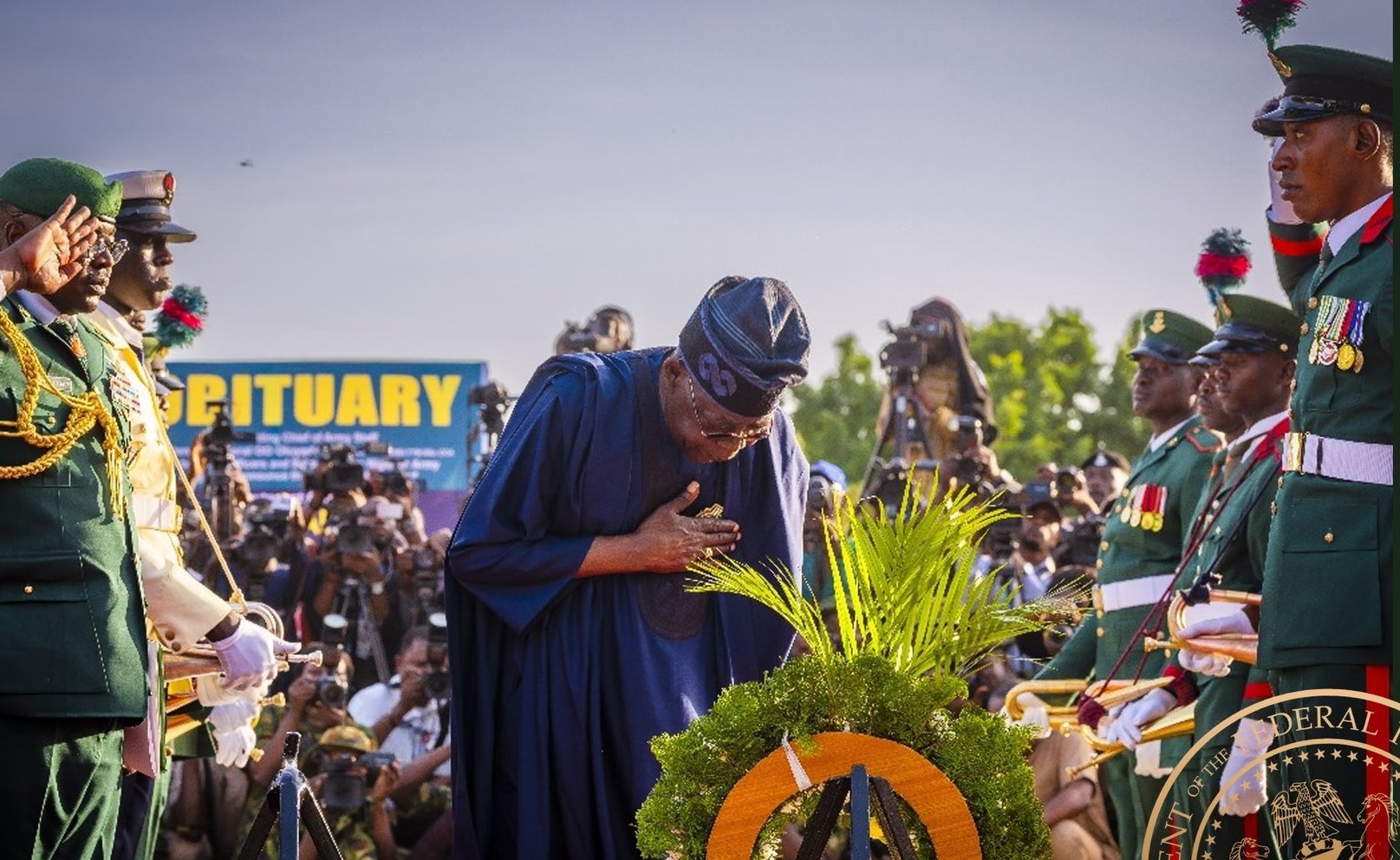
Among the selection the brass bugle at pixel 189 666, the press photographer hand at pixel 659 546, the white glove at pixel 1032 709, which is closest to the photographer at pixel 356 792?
the white glove at pixel 1032 709

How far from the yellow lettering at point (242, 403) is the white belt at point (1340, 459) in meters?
10.0

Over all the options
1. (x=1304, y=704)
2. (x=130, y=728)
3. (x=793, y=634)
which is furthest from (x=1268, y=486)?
(x=130, y=728)

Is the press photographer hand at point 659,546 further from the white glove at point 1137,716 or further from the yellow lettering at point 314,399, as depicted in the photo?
the yellow lettering at point 314,399

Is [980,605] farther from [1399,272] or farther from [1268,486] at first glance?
[1268,486]

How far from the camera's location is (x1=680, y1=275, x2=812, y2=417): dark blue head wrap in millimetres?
5137

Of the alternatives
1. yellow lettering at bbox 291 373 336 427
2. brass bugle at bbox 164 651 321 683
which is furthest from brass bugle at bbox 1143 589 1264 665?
yellow lettering at bbox 291 373 336 427

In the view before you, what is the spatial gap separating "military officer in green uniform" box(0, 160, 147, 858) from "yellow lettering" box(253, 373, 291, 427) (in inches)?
373

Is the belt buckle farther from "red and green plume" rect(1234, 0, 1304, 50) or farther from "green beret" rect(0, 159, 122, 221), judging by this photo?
"green beret" rect(0, 159, 122, 221)

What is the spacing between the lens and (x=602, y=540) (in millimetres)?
5359

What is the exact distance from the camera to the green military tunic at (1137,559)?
7.75 m

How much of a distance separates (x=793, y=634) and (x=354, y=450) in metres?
6.84

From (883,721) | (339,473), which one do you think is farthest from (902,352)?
(883,721)

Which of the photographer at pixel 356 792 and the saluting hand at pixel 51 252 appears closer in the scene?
the saluting hand at pixel 51 252

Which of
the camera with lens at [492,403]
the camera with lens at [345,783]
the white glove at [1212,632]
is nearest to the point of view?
the white glove at [1212,632]
